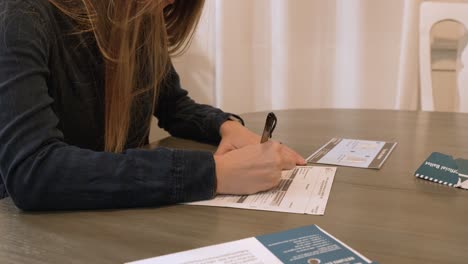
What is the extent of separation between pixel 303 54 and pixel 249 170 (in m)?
1.27

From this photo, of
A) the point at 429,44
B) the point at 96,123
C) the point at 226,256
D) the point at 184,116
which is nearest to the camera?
the point at 226,256

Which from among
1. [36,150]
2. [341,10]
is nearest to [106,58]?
[36,150]

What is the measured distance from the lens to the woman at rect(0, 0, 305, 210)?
0.66 metres

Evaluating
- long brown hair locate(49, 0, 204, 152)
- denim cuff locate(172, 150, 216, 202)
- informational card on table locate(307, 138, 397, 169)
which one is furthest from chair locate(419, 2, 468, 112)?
denim cuff locate(172, 150, 216, 202)

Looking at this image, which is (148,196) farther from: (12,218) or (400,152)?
(400,152)

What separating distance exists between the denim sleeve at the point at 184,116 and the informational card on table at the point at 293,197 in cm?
29

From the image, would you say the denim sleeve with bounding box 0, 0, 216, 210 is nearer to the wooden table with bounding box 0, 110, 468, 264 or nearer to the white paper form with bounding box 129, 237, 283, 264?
the wooden table with bounding box 0, 110, 468, 264

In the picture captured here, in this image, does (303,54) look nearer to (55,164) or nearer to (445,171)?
(445,171)

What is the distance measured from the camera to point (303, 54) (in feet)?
6.35

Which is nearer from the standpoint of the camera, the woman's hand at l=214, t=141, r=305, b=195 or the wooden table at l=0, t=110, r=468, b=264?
the wooden table at l=0, t=110, r=468, b=264

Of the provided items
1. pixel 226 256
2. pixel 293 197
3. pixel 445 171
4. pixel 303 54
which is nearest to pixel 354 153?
pixel 445 171

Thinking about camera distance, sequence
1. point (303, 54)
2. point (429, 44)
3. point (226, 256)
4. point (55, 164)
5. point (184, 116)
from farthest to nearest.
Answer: point (303, 54) < point (429, 44) < point (184, 116) < point (55, 164) < point (226, 256)

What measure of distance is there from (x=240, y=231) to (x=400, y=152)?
49 cm

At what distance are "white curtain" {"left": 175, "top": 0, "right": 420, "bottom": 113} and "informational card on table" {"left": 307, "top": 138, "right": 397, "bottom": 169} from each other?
2.69 feet
